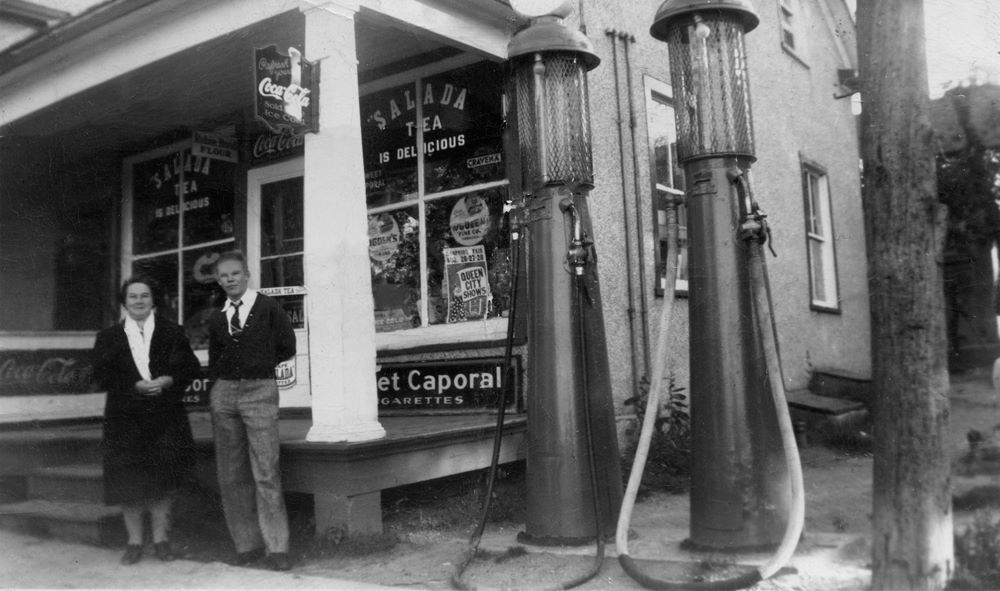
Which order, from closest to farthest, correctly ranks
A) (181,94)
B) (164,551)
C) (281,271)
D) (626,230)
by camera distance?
(164,551), (626,230), (181,94), (281,271)

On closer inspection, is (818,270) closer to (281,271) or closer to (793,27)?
(793,27)

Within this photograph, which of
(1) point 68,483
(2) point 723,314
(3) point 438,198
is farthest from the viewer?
(3) point 438,198

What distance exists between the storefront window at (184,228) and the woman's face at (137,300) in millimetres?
3479

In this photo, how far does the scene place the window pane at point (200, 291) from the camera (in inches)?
332

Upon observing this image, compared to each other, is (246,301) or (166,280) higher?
(166,280)

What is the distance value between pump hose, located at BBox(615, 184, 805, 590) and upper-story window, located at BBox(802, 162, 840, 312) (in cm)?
678

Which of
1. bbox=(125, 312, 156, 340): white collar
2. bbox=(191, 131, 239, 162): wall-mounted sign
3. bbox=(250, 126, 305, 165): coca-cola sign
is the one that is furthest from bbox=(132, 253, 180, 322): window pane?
bbox=(125, 312, 156, 340): white collar

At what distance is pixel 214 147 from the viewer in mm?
7949

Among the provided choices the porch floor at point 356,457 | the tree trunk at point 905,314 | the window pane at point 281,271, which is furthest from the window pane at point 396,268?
the tree trunk at point 905,314

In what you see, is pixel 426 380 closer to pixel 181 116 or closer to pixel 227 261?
pixel 227 261

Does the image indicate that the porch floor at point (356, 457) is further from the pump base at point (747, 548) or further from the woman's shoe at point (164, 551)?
the pump base at point (747, 548)

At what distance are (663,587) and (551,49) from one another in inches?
115

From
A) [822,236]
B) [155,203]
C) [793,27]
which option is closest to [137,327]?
[155,203]

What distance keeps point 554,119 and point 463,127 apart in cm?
214
